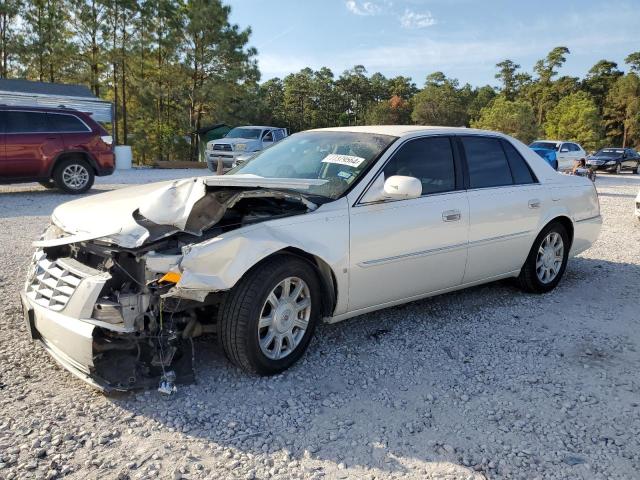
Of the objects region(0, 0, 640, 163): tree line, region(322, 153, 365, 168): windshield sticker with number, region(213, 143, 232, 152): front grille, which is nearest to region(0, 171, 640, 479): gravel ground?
region(322, 153, 365, 168): windshield sticker with number

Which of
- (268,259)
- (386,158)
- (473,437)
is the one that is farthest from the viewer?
(386,158)

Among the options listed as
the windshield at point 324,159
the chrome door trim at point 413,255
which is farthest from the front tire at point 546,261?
the windshield at point 324,159

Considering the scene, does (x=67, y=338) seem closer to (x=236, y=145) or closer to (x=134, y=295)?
(x=134, y=295)

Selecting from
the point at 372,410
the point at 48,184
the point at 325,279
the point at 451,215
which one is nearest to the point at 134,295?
the point at 325,279

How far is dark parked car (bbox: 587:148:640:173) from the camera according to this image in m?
27.9

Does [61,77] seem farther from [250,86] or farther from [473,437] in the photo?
[473,437]

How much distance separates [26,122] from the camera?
10.4m

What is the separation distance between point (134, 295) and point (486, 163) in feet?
10.6

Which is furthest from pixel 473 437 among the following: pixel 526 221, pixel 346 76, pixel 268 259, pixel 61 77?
pixel 346 76

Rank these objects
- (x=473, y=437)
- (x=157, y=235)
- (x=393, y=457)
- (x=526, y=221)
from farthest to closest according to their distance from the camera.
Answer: (x=526, y=221) → (x=157, y=235) → (x=473, y=437) → (x=393, y=457)

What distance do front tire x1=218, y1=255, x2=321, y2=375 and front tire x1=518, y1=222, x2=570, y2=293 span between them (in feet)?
8.39

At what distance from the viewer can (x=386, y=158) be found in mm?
3979

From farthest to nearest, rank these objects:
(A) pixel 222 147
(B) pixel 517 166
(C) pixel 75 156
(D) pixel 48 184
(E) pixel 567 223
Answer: (A) pixel 222 147 → (D) pixel 48 184 → (C) pixel 75 156 → (E) pixel 567 223 → (B) pixel 517 166

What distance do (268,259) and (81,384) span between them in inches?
52.5
